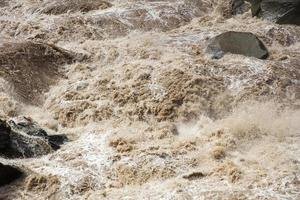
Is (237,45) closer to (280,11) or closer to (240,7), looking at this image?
(280,11)

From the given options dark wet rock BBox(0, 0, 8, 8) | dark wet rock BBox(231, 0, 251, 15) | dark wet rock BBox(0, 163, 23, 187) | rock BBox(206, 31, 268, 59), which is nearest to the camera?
dark wet rock BBox(0, 163, 23, 187)

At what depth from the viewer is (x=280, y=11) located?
18578 millimetres

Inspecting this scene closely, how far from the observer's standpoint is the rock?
1619 centimetres

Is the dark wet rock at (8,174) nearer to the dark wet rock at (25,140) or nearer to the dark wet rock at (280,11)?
the dark wet rock at (25,140)

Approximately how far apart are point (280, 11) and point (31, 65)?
8359 mm

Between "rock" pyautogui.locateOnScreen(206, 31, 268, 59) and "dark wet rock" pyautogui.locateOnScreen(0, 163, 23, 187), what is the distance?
7263 mm

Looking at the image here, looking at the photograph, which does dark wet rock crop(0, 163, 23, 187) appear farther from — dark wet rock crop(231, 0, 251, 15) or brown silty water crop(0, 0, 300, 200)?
dark wet rock crop(231, 0, 251, 15)

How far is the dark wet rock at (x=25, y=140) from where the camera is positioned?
1195cm

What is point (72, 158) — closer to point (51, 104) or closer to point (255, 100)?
point (51, 104)

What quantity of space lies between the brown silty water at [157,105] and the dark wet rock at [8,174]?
203 millimetres

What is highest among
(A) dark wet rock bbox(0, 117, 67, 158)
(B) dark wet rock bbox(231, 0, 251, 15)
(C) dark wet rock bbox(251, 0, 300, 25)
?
(A) dark wet rock bbox(0, 117, 67, 158)

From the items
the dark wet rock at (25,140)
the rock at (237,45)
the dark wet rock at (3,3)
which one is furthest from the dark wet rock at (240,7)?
the dark wet rock at (25,140)

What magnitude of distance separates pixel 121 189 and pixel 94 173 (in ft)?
2.65

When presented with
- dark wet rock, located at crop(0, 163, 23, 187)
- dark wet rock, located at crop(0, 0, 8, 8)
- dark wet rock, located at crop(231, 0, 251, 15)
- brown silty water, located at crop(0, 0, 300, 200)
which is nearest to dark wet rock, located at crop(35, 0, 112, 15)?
brown silty water, located at crop(0, 0, 300, 200)
